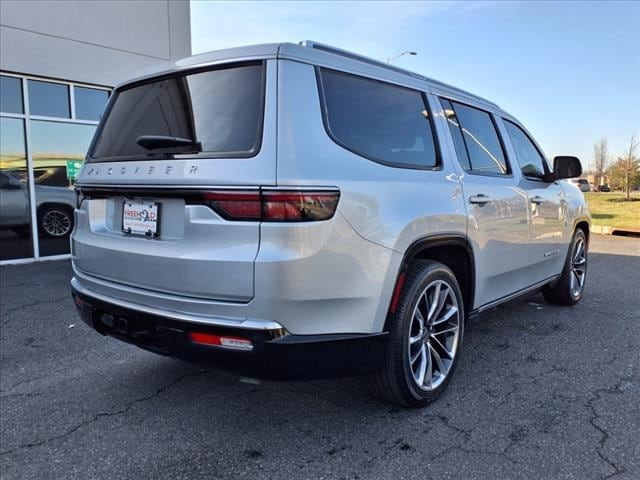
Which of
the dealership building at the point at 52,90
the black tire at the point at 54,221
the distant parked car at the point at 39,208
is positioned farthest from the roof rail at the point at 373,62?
the black tire at the point at 54,221

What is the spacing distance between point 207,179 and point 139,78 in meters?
1.11

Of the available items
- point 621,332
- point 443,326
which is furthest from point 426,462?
point 621,332

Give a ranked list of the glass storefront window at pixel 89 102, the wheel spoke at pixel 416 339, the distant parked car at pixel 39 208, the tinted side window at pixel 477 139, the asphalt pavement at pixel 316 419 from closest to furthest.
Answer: the asphalt pavement at pixel 316 419 → the wheel spoke at pixel 416 339 → the tinted side window at pixel 477 139 → the distant parked car at pixel 39 208 → the glass storefront window at pixel 89 102

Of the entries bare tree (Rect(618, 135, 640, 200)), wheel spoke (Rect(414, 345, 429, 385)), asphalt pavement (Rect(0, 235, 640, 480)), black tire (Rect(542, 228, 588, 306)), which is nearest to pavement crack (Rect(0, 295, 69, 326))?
asphalt pavement (Rect(0, 235, 640, 480))

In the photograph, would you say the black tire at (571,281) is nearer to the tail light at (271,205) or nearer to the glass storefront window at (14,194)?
the tail light at (271,205)

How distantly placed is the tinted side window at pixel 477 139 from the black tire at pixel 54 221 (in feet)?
23.7

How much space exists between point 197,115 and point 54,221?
716 cm

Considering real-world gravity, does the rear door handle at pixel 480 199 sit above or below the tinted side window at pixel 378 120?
below

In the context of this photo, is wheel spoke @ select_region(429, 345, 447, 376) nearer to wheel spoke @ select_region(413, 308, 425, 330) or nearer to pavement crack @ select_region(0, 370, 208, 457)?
wheel spoke @ select_region(413, 308, 425, 330)

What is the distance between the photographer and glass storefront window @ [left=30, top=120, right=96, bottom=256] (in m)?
8.22

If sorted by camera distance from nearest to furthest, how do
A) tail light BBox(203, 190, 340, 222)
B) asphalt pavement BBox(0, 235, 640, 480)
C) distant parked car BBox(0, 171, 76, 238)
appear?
1. tail light BBox(203, 190, 340, 222)
2. asphalt pavement BBox(0, 235, 640, 480)
3. distant parked car BBox(0, 171, 76, 238)

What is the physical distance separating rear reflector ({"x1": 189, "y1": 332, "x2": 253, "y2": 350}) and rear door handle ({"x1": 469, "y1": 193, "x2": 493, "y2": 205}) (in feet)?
5.95

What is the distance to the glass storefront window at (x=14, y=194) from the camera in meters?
7.86

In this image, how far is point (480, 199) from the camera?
3367mm
